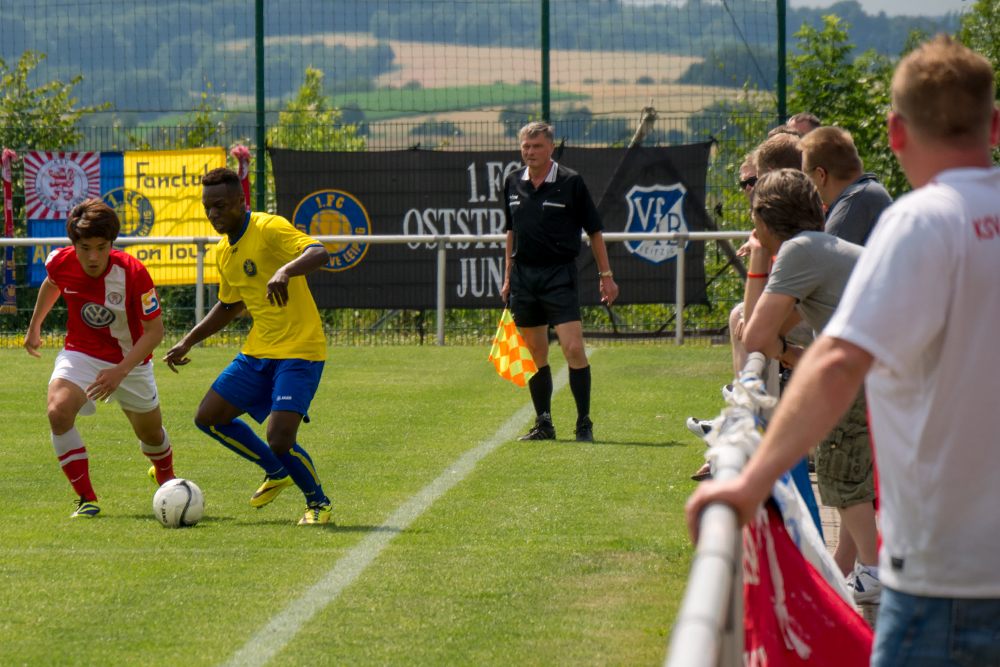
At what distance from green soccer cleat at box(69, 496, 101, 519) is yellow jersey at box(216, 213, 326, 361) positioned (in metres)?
1.12

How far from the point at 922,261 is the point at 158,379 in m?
10.3

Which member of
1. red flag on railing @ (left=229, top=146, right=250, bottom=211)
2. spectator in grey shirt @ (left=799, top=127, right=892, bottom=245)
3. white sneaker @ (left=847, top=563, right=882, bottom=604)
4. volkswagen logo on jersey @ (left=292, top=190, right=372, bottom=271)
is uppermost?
red flag on railing @ (left=229, top=146, right=250, bottom=211)

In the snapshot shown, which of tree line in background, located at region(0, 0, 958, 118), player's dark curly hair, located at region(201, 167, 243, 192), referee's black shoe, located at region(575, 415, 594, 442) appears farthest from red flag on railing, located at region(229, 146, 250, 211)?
player's dark curly hair, located at region(201, 167, 243, 192)

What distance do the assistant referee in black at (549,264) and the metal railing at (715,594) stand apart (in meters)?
5.74

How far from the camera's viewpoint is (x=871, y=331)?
1835mm

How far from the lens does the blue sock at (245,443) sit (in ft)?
19.6

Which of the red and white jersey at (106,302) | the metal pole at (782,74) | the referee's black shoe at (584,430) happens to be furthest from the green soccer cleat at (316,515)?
the metal pole at (782,74)

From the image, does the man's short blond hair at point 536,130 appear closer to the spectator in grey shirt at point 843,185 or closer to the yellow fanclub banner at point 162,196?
the spectator in grey shirt at point 843,185

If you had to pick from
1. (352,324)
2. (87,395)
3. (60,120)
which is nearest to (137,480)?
(87,395)

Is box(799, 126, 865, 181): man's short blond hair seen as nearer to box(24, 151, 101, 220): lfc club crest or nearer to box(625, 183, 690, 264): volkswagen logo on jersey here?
box(625, 183, 690, 264): volkswagen logo on jersey

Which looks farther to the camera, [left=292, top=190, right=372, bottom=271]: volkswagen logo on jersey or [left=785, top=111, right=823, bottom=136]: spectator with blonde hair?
[left=292, top=190, right=372, bottom=271]: volkswagen logo on jersey

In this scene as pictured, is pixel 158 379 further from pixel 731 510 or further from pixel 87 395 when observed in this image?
pixel 731 510

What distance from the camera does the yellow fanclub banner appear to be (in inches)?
564

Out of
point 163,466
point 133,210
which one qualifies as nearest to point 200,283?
point 133,210
